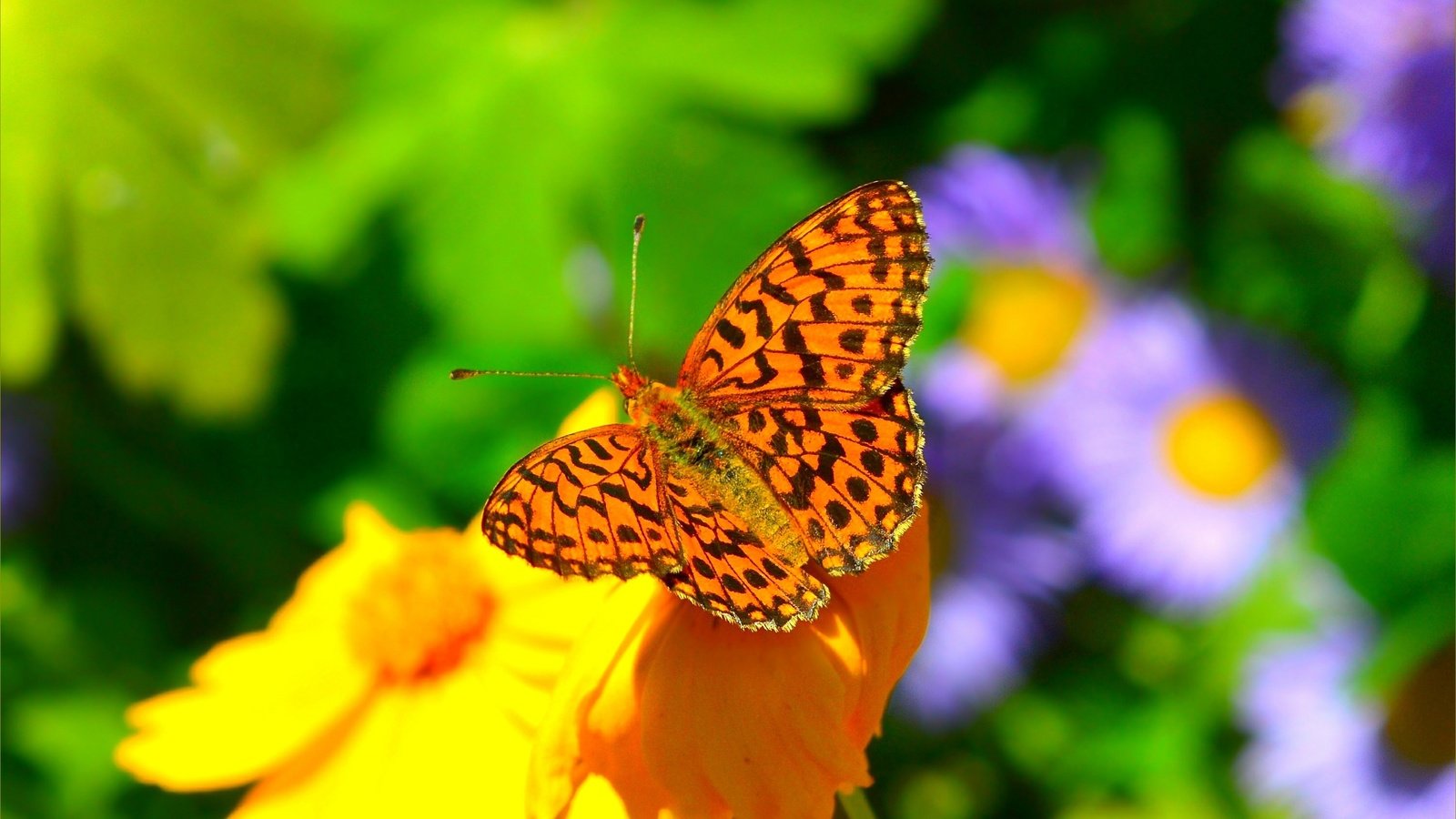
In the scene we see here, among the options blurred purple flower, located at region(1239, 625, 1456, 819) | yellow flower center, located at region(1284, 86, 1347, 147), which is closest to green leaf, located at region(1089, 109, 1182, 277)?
yellow flower center, located at region(1284, 86, 1347, 147)

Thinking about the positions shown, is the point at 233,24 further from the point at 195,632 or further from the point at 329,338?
the point at 195,632

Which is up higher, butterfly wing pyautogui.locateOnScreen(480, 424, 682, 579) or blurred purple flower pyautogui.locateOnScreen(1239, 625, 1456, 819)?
butterfly wing pyautogui.locateOnScreen(480, 424, 682, 579)

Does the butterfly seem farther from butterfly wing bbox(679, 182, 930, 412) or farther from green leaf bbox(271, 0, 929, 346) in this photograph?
green leaf bbox(271, 0, 929, 346)

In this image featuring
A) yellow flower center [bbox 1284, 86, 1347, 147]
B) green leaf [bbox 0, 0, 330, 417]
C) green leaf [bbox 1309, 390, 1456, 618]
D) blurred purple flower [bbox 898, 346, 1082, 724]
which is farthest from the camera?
blurred purple flower [bbox 898, 346, 1082, 724]

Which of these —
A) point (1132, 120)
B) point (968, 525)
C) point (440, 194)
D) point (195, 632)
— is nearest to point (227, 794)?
point (195, 632)

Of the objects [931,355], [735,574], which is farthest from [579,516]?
[931,355]

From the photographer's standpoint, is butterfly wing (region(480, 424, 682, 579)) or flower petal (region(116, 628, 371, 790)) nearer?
butterfly wing (region(480, 424, 682, 579))
